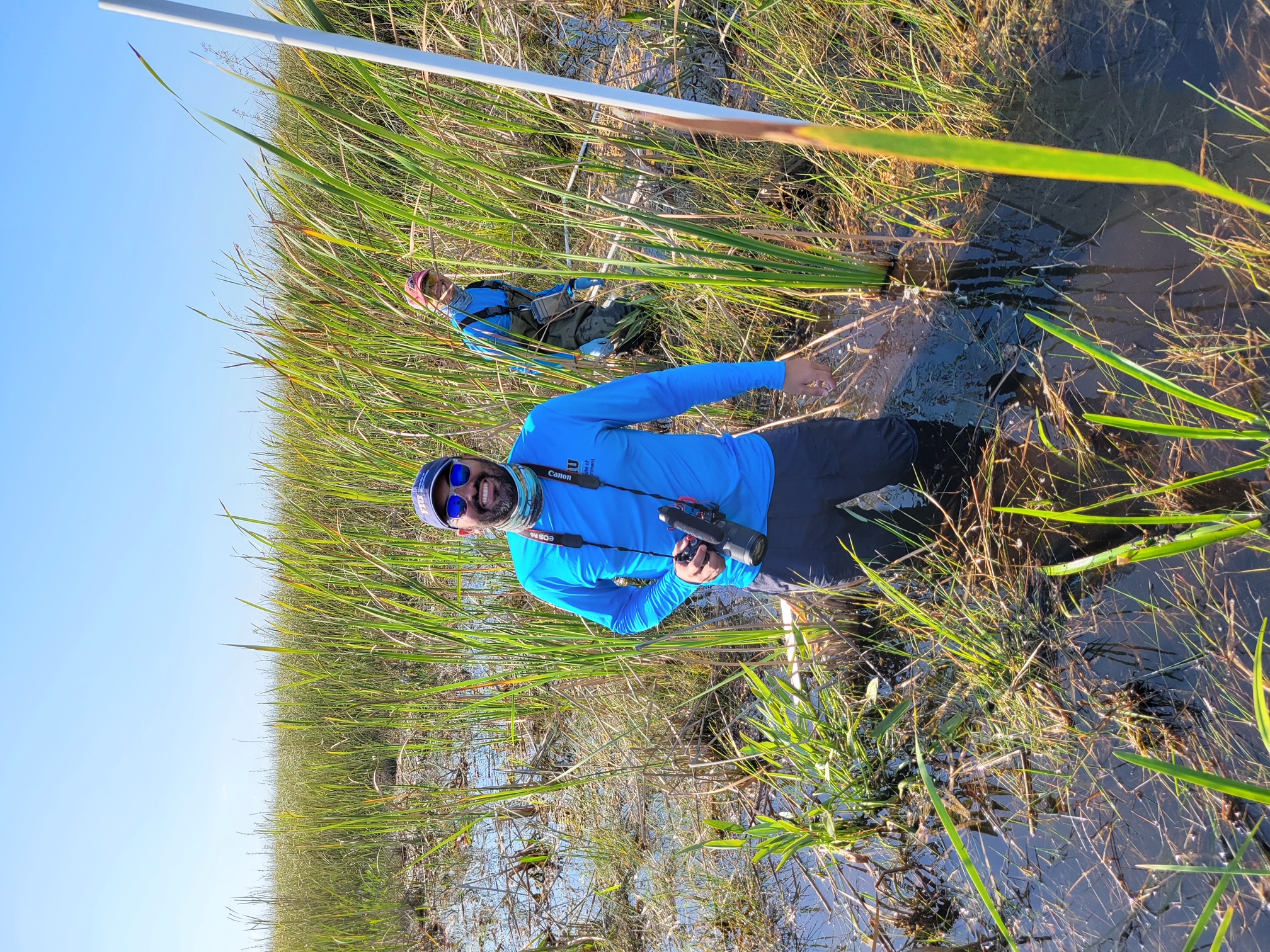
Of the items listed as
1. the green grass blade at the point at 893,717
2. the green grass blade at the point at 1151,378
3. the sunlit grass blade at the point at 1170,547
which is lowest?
the green grass blade at the point at 893,717

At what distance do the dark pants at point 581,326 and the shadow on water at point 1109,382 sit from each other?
4.72ft

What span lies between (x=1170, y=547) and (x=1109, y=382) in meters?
0.82

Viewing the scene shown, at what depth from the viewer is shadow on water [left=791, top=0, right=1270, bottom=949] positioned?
1.73 meters

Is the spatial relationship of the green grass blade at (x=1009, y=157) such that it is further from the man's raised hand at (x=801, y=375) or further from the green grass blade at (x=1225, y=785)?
Result: the man's raised hand at (x=801, y=375)

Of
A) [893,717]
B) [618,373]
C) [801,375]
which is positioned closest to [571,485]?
[801,375]

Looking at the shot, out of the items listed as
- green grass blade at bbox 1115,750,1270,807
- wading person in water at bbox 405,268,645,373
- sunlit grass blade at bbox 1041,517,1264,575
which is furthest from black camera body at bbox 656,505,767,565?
wading person in water at bbox 405,268,645,373

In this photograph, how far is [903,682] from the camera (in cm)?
238

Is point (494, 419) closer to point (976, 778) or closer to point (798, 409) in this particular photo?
point (798, 409)

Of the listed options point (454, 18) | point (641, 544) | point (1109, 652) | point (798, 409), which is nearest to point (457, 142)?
point (454, 18)

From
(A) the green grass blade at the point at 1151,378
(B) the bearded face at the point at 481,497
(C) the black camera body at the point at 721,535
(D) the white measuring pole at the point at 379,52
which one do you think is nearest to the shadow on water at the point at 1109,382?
(A) the green grass blade at the point at 1151,378

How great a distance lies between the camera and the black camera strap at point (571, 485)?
2004mm

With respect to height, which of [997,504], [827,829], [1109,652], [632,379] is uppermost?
[632,379]

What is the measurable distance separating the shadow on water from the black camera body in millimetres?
910

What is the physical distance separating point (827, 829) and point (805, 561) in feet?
3.07
